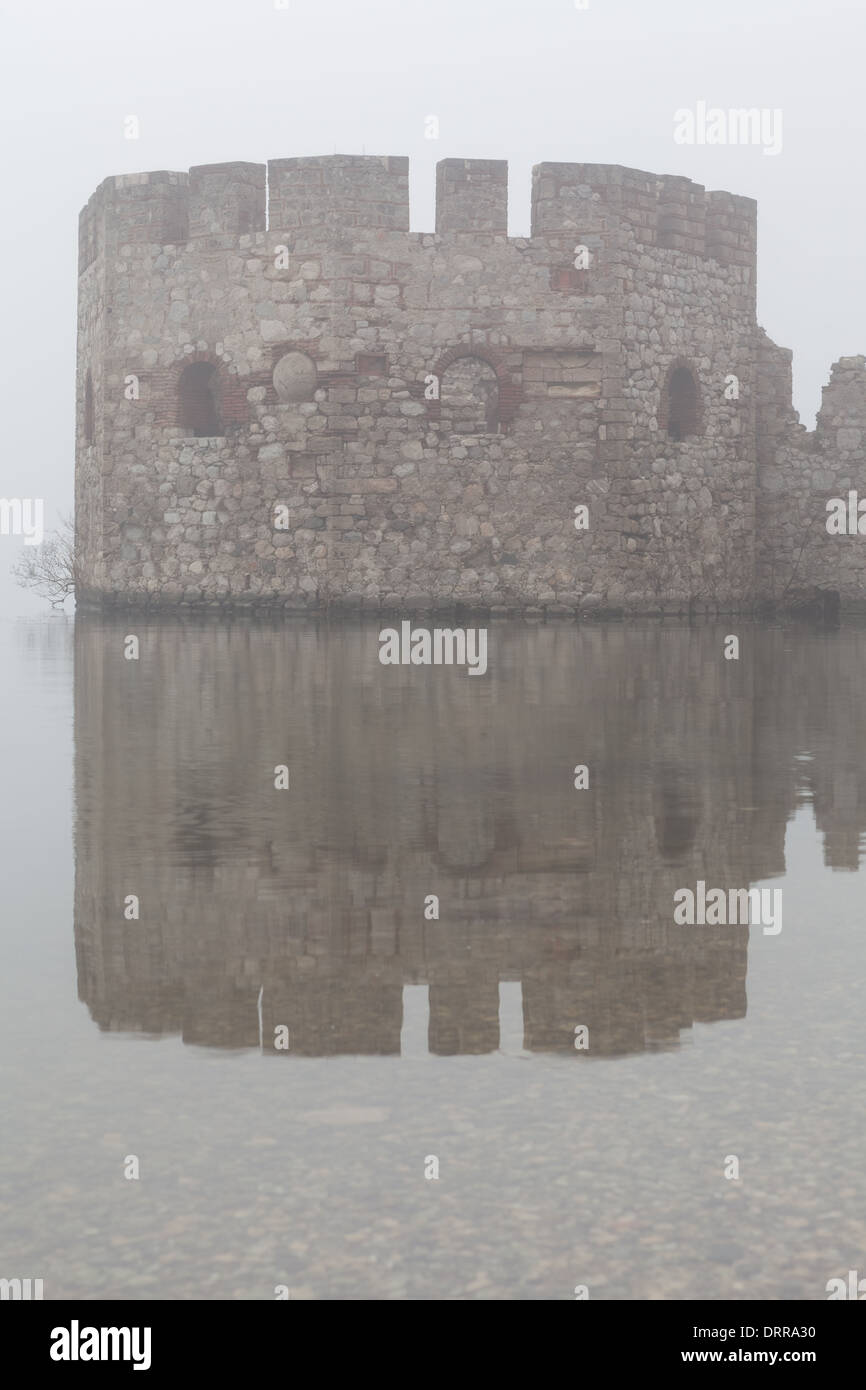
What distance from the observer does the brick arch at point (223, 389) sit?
1969 cm

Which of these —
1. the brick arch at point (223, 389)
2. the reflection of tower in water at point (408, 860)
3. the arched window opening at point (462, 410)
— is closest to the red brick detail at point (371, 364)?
the arched window opening at point (462, 410)

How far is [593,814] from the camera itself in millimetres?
5672

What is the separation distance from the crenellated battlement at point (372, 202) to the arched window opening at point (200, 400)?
1.52 meters

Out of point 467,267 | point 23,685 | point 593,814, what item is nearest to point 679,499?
point 467,267

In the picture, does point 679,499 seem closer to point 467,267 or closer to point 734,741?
point 467,267

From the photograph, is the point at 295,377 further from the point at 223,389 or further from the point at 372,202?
the point at 372,202

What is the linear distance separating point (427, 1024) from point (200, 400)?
1802cm

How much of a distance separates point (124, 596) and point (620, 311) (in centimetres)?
700

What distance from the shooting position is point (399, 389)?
19.3 metres

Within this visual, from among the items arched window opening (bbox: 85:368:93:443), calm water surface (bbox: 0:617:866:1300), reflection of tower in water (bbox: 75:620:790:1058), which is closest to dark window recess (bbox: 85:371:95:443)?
arched window opening (bbox: 85:368:93:443)

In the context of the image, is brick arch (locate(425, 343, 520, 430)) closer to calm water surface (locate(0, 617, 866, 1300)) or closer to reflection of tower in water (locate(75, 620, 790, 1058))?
reflection of tower in water (locate(75, 620, 790, 1058))

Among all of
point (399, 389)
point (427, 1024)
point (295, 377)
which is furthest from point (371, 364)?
point (427, 1024)

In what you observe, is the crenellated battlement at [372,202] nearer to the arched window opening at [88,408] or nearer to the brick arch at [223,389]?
the brick arch at [223,389]

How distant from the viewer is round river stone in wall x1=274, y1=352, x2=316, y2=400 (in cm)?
1931
